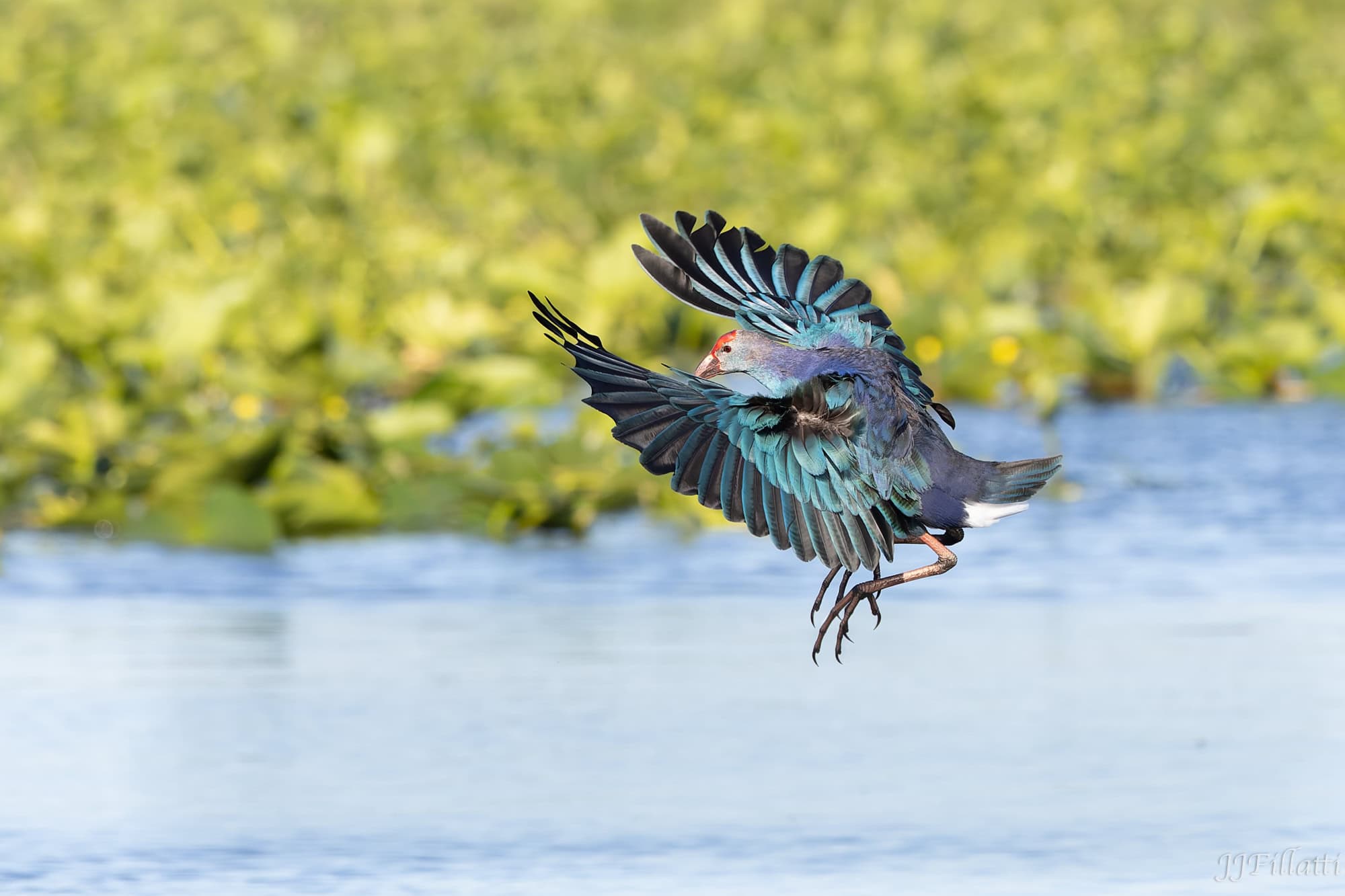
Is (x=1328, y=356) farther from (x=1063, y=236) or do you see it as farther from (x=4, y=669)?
(x=4, y=669)

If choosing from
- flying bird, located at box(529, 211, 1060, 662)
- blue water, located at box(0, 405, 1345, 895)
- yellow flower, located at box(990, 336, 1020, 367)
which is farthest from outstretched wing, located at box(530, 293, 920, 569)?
yellow flower, located at box(990, 336, 1020, 367)

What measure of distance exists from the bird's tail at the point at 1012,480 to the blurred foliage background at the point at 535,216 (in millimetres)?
2395

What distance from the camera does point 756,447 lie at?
347 cm

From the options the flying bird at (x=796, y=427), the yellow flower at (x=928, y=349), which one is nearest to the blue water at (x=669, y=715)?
the flying bird at (x=796, y=427)

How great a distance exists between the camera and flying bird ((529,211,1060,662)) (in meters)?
3.45

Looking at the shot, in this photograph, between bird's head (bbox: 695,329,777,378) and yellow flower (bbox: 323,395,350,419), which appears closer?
bird's head (bbox: 695,329,777,378)

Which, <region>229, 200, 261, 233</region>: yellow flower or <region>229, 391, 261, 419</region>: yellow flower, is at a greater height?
<region>229, 200, 261, 233</region>: yellow flower

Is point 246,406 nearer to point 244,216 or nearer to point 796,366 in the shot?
point 244,216

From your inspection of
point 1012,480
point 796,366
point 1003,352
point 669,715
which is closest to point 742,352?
point 796,366

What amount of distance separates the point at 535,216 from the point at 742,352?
6.03 meters

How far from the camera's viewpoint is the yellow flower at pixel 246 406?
6.85 m

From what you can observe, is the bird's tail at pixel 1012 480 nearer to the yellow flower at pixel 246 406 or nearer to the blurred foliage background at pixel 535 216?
the blurred foliage background at pixel 535 216

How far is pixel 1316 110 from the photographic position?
1088 centimetres

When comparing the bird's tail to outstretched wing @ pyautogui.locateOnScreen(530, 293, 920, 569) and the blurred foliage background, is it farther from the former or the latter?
the blurred foliage background
